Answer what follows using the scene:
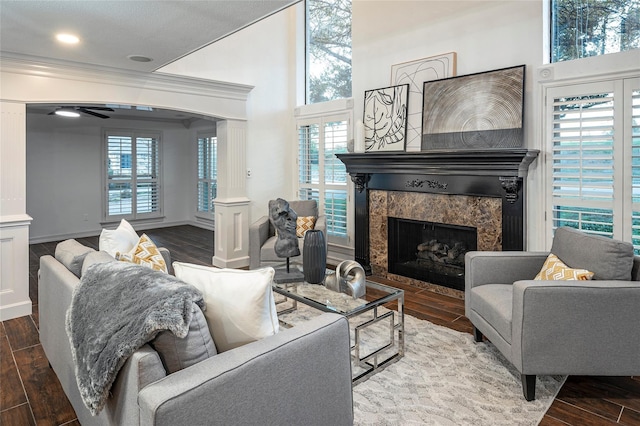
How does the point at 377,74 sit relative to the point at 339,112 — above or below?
above

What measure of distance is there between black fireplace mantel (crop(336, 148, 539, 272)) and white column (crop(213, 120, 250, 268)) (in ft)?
4.80

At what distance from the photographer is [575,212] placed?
3490 mm

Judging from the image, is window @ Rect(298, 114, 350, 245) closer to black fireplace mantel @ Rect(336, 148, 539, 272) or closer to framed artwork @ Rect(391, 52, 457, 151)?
black fireplace mantel @ Rect(336, 148, 539, 272)

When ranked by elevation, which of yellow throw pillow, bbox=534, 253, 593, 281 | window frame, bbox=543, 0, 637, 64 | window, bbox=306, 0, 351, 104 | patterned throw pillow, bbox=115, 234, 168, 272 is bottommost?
yellow throw pillow, bbox=534, 253, 593, 281

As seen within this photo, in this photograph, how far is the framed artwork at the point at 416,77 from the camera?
13.9 ft

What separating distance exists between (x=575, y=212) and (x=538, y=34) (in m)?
1.65

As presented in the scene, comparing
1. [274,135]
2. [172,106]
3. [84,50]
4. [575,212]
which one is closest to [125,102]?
[172,106]

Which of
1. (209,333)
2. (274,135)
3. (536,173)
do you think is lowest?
(209,333)

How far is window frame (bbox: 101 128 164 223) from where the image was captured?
7.90 m

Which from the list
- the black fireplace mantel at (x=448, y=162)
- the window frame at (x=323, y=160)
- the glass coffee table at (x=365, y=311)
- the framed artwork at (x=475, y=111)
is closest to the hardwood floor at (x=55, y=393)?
the glass coffee table at (x=365, y=311)

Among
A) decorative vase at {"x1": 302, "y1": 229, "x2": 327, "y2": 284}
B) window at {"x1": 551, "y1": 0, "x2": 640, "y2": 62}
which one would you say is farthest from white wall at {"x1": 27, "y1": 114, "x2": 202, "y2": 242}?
window at {"x1": 551, "y1": 0, "x2": 640, "y2": 62}

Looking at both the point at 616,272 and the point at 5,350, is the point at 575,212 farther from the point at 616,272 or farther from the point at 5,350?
the point at 5,350

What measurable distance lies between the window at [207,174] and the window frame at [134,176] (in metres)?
0.84

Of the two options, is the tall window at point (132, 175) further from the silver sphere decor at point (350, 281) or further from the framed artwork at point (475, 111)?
the silver sphere decor at point (350, 281)
